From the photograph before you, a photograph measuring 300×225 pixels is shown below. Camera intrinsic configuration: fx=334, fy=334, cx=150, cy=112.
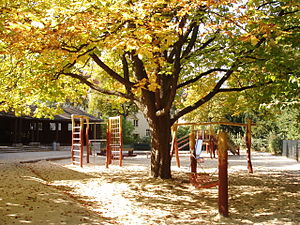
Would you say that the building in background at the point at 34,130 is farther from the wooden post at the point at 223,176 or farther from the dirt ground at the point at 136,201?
the wooden post at the point at 223,176

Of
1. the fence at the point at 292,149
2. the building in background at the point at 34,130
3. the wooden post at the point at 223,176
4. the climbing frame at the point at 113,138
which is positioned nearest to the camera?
the wooden post at the point at 223,176

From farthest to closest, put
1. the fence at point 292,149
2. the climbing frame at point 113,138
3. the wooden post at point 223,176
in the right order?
1. the fence at point 292,149
2. the climbing frame at point 113,138
3. the wooden post at point 223,176

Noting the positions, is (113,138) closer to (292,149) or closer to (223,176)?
(223,176)

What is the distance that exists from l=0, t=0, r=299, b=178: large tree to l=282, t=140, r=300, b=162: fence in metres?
12.8

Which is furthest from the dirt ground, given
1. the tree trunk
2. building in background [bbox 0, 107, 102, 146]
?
building in background [bbox 0, 107, 102, 146]

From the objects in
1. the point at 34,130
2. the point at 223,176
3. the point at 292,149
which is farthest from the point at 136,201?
the point at 34,130

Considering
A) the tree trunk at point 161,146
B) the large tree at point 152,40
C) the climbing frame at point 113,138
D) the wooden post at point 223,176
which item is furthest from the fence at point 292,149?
the wooden post at point 223,176

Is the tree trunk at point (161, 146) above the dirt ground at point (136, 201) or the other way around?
above

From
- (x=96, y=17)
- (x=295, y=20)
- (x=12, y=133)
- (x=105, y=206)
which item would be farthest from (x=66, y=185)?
(x=12, y=133)

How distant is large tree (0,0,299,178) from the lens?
7133 millimetres

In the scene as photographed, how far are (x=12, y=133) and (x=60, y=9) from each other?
28163mm

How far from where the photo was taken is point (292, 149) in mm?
23094

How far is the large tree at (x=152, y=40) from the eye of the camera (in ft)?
23.4

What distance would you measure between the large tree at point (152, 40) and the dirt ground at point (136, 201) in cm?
182
